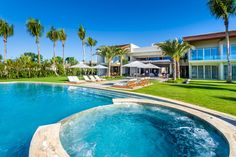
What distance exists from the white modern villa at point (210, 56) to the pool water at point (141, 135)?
24.7 meters

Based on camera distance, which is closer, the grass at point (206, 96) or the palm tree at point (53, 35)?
the grass at point (206, 96)

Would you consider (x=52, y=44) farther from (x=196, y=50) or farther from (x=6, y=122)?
(x=6, y=122)

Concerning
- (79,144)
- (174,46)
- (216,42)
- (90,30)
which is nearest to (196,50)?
(216,42)

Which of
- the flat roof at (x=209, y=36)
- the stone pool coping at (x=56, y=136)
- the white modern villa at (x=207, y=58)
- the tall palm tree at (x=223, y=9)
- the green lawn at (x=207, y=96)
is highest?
the tall palm tree at (x=223, y=9)

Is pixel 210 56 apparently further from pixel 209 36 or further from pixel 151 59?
pixel 151 59

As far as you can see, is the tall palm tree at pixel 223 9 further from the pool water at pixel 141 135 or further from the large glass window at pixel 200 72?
the pool water at pixel 141 135

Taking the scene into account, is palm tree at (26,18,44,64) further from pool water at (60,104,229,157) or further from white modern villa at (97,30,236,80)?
pool water at (60,104,229,157)

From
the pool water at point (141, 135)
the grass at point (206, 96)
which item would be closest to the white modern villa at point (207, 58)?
the grass at point (206, 96)

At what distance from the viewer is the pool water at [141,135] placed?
15.6 ft

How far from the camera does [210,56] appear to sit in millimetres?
28578

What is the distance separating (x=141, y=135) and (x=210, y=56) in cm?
2783

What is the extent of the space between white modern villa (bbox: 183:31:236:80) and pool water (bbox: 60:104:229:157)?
80.9ft

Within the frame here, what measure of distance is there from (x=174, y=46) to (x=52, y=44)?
30.4 metres

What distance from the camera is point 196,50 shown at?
30906 millimetres
